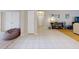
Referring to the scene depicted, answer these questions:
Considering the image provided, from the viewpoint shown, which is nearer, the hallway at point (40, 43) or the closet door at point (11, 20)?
the closet door at point (11, 20)

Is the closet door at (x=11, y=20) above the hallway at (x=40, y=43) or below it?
above

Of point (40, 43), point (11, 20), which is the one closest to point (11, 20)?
point (11, 20)

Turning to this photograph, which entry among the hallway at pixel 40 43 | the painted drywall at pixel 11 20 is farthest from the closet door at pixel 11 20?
the hallway at pixel 40 43

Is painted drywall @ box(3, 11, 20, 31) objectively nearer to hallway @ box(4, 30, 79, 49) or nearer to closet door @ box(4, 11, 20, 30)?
closet door @ box(4, 11, 20, 30)

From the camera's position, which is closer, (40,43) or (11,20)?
(11,20)

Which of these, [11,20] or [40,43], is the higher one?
[11,20]

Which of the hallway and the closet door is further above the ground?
the closet door

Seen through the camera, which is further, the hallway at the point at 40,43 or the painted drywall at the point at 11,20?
the hallway at the point at 40,43

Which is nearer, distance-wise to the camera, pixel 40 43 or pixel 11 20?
pixel 11 20

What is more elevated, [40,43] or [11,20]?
[11,20]

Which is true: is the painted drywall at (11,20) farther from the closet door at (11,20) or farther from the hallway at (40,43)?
the hallway at (40,43)

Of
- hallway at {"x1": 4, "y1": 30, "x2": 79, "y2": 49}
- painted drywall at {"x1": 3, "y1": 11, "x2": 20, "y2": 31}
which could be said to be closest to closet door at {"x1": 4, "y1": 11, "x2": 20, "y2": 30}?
painted drywall at {"x1": 3, "y1": 11, "x2": 20, "y2": 31}

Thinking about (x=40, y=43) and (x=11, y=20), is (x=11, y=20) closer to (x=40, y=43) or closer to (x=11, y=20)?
(x=11, y=20)
